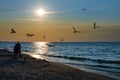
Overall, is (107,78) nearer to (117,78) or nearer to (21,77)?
(117,78)

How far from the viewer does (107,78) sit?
22812mm

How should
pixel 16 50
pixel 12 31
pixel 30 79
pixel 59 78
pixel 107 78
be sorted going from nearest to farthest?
pixel 30 79 → pixel 59 78 → pixel 107 78 → pixel 12 31 → pixel 16 50

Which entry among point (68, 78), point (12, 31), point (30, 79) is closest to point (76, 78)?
point (68, 78)

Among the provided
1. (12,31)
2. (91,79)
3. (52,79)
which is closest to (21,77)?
(52,79)

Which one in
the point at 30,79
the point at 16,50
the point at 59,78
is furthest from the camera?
the point at 16,50

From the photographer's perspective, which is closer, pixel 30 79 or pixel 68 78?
pixel 30 79

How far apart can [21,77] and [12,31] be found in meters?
12.9

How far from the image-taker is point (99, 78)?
2227cm

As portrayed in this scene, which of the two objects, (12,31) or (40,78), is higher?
(12,31)

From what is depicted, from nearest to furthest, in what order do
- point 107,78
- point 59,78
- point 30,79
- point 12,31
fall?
1. point 30,79
2. point 59,78
3. point 107,78
4. point 12,31

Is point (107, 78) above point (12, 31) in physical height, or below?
below

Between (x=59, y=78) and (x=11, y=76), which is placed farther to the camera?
(x=59, y=78)

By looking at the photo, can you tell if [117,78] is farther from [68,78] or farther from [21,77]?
[21,77]

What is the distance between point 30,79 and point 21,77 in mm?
672
